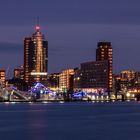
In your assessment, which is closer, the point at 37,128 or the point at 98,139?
the point at 98,139

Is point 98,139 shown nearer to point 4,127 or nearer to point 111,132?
point 111,132

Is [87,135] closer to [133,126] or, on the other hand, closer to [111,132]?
[111,132]

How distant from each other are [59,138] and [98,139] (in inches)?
164

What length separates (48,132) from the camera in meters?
76.7

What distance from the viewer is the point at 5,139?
222ft

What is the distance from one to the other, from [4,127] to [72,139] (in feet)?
60.2

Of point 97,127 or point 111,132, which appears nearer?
point 111,132

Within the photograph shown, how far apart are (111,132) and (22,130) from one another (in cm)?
1084

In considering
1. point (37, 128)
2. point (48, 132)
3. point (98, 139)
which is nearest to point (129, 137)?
point (98, 139)

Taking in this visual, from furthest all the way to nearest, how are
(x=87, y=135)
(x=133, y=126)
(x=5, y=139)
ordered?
(x=133, y=126)
(x=87, y=135)
(x=5, y=139)

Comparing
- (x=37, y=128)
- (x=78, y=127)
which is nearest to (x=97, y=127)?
(x=78, y=127)

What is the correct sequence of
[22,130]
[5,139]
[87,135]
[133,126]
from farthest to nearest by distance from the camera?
[133,126] → [22,130] → [87,135] → [5,139]

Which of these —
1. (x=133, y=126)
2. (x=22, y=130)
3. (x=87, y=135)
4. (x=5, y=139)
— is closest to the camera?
(x=5, y=139)

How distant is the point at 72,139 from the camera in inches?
2687
